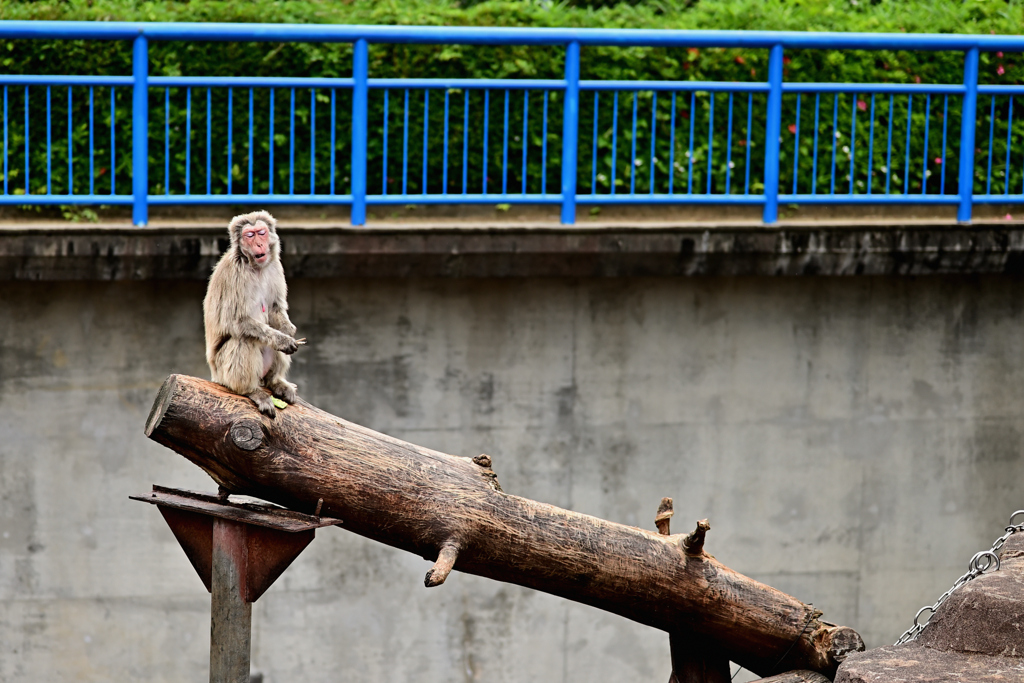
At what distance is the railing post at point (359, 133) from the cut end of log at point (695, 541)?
2885 millimetres

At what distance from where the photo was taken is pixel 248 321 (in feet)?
16.0

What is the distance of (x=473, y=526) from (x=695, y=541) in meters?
1.09

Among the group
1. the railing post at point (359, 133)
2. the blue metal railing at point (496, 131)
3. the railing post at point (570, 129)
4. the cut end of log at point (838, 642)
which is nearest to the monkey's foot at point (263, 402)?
the blue metal railing at point (496, 131)

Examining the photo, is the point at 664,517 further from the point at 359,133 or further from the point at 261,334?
the point at 359,133

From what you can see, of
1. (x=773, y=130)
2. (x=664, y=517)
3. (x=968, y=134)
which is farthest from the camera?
(x=968, y=134)

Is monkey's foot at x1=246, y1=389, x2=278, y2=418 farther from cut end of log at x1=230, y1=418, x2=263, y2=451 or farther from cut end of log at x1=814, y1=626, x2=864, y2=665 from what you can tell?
cut end of log at x1=814, y1=626, x2=864, y2=665

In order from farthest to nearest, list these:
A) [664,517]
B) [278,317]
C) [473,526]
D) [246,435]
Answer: [664,517] → [278,317] → [473,526] → [246,435]

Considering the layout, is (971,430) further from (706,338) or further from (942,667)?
(942,667)

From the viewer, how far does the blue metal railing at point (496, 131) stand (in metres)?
6.91

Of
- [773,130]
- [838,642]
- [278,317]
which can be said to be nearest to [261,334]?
[278,317]

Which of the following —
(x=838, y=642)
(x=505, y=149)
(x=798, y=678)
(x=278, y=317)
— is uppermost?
(x=505, y=149)

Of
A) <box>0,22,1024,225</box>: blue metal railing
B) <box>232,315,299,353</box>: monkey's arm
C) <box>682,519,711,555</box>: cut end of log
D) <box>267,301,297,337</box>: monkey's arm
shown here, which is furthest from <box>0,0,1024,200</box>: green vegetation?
<box>682,519,711,555</box>: cut end of log

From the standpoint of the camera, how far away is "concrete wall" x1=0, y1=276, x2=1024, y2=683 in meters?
7.04

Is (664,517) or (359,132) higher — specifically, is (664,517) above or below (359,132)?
below
